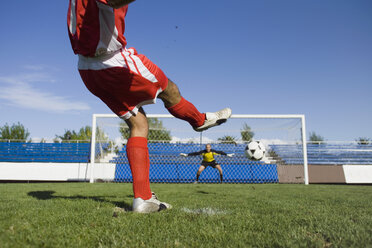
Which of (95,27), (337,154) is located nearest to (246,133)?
(337,154)

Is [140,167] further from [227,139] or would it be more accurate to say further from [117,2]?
[227,139]

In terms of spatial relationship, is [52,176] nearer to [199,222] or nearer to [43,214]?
[43,214]

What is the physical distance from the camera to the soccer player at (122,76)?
7.08 ft

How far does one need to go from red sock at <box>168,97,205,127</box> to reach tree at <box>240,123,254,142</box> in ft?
30.8

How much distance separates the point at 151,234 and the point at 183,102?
59.9 inches

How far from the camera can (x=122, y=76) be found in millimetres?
2344

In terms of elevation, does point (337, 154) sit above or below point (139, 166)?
above

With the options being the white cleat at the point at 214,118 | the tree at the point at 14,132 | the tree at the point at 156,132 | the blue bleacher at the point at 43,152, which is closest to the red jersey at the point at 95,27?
the white cleat at the point at 214,118

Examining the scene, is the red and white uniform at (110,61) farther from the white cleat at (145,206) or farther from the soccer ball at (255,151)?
the soccer ball at (255,151)

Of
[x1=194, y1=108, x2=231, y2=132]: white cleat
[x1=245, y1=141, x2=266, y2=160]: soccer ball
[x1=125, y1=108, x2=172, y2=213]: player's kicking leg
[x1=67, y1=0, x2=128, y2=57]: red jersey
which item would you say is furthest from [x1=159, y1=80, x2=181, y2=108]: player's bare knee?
[x1=245, y1=141, x2=266, y2=160]: soccer ball

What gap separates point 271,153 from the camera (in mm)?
13219

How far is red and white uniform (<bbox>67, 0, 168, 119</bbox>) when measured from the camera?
214 cm

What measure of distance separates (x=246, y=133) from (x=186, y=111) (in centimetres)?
997

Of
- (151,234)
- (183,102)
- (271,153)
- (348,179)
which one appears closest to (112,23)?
(183,102)
